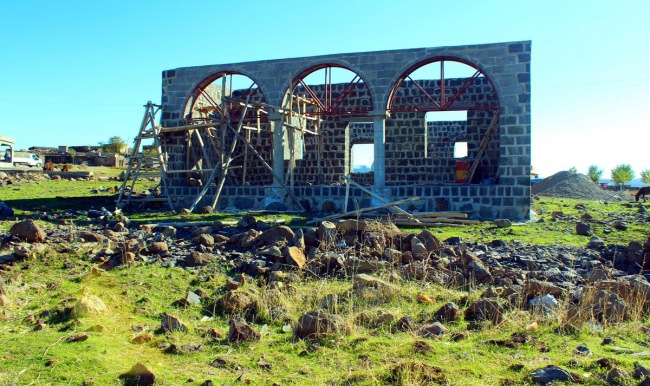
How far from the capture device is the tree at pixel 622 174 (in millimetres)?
46650

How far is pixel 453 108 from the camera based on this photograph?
745 inches

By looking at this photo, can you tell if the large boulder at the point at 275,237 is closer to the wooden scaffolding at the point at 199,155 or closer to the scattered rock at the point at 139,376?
the scattered rock at the point at 139,376

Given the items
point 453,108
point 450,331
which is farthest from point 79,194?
point 450,331

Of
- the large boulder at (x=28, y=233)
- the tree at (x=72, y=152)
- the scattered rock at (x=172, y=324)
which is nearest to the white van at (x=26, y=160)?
the tree at (x=72, y=152)

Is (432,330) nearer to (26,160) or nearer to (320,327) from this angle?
(320,327)

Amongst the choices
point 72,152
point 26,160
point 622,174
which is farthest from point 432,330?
point 622,174

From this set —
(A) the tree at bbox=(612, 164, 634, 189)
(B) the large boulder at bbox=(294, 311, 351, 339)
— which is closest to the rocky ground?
(B) the large boulder at bbox=(294, 311, 351, 339)

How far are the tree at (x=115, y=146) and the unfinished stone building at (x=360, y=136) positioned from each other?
661 inches

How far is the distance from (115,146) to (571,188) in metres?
27.6

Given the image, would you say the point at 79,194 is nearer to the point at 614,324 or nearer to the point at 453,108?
the point at 453,108

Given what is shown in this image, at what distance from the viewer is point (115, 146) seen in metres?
36.4

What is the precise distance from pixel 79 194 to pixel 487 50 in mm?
13804

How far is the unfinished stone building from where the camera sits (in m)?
14.7

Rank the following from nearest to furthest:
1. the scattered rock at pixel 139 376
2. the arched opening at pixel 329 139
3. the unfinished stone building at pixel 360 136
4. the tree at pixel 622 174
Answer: the scattered rock at pixel 139 376
the unfinished stone building at pixel 360 136
the arched opening at pixel 329 139
the tree at pixel 622 174
